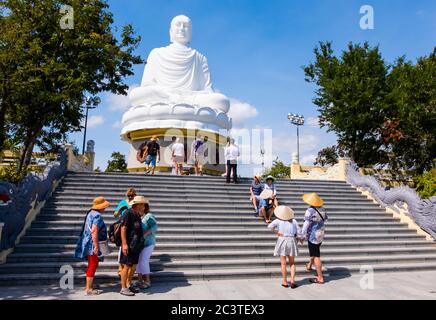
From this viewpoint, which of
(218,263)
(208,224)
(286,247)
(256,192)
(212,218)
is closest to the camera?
(286,247)

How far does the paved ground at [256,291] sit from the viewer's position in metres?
5.16

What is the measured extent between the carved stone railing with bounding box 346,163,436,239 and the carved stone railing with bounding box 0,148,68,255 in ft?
29.6

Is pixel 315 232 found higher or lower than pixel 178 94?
lower

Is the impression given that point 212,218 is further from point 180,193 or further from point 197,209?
point 180,193

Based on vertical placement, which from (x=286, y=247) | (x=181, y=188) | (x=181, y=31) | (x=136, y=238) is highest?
(x=181, y=31)

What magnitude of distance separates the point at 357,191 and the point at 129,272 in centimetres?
898

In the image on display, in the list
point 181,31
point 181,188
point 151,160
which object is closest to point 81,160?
point 151,160

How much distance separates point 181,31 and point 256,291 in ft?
52.9

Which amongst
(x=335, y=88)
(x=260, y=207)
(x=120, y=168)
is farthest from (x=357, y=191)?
(x=120, y=168)

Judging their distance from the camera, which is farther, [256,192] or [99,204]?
[256,192]

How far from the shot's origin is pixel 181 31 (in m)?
19.0

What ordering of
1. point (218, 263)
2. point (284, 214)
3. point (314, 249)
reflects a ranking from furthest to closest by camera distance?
point (218, 263) → point (314, 249) → point (284, 214)

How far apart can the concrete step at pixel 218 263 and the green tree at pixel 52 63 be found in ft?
16.6

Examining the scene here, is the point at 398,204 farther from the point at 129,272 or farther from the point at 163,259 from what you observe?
the point at 129,272
